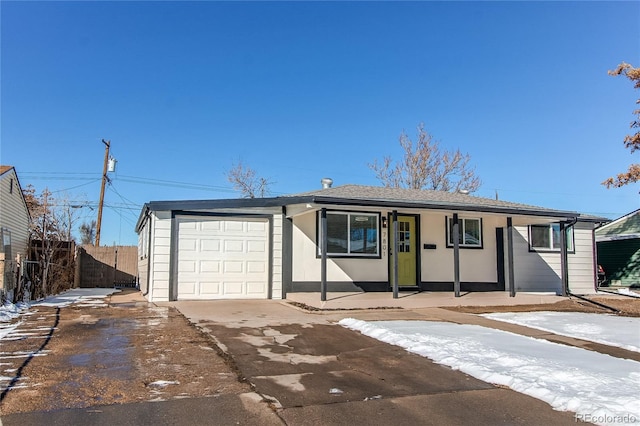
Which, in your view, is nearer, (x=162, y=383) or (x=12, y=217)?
(x=162, y=383)

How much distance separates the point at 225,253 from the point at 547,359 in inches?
342

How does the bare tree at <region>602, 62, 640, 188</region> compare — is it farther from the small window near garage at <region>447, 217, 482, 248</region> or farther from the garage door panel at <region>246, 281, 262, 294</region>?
the garage door panel at <region>246, 281, 262, 294</region>

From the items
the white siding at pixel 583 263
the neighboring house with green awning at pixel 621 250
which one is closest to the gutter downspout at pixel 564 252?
the white siding at pixel 583 263

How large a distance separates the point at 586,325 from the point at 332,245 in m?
6.49

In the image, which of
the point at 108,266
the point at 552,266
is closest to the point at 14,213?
the point at 108,266

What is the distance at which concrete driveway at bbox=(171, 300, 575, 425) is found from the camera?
395 cm

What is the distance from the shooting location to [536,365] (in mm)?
5449

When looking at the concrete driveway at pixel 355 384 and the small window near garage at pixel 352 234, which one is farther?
the small window near garage at pixel 352 234

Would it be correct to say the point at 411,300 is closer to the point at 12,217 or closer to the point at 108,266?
the point at 12,217

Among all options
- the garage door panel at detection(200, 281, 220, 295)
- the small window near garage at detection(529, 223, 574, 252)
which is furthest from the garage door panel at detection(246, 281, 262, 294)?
the small window near garage at detection(529, 223, 574, 252)

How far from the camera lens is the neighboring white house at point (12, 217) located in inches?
651

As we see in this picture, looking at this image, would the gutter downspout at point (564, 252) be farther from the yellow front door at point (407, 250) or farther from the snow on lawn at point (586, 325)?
the yellow front door at point (407, 250)

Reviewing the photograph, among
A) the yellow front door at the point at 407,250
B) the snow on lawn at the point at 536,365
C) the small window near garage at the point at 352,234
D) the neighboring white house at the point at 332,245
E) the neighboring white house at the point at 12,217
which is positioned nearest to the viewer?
the snow on lawn at the point at 536,365

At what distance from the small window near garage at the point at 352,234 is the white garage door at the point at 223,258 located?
5.69 ft
